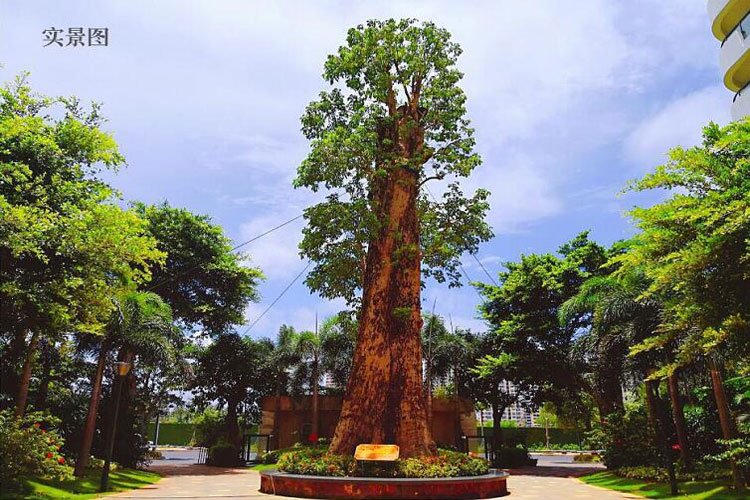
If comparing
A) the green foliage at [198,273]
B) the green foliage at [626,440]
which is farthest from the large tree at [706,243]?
the green foliage at [198,273]

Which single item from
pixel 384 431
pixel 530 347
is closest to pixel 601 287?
pixel 530 347

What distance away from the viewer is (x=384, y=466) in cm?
1199

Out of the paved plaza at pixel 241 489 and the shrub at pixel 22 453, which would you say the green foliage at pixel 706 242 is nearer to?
the paved plaza at pixel 241 489

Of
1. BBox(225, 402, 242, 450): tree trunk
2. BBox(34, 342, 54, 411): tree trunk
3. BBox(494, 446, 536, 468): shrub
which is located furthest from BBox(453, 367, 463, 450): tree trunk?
BBox(34, 342, 54, 411): tree trunk

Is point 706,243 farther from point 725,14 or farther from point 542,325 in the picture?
point 725,14

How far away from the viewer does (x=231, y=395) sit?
29516 millimetres

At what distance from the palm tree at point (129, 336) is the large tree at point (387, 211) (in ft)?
18.4

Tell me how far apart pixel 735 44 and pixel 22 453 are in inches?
1194

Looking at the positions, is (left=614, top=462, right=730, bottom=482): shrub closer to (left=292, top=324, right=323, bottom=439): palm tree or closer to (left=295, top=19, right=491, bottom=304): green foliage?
(left=295, top=19, right=491, bottom=304): green foliage

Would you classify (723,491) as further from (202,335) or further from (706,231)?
(202,335)

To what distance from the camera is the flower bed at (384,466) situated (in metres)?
11.9

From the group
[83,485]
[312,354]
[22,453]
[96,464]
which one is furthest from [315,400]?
[22,453]

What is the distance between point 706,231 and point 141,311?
16.5 m

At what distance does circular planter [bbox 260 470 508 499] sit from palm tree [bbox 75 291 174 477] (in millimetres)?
7229
